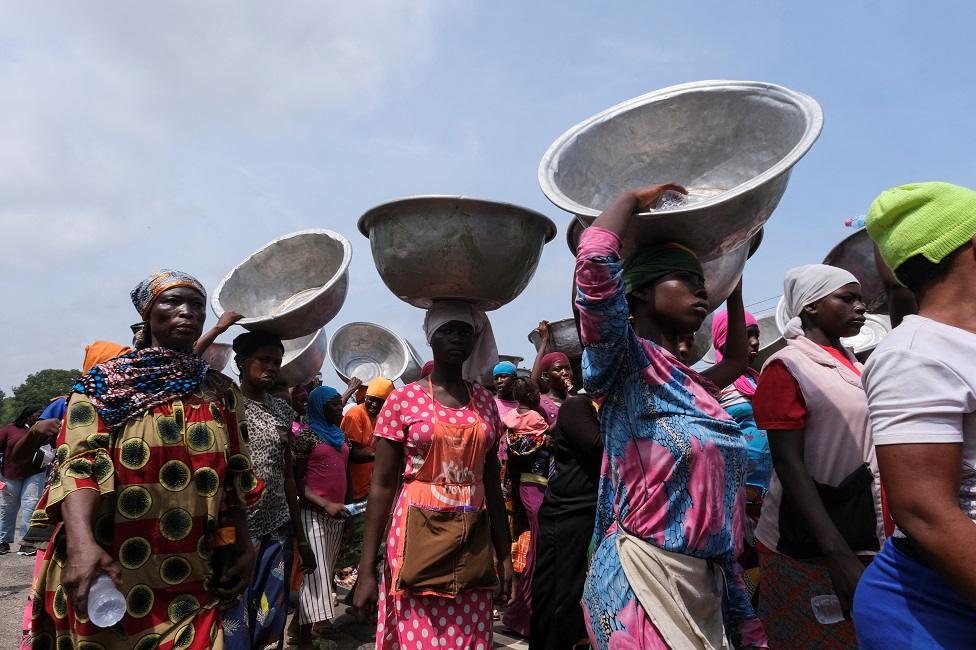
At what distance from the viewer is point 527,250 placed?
3.55 m

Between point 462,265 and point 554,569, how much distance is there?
164 centimetres

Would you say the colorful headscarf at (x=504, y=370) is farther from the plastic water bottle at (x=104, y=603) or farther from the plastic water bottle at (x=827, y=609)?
the plastic water bottle at (x=104, y=603)

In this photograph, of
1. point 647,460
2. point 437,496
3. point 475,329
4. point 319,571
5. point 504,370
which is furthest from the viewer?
point 504,370

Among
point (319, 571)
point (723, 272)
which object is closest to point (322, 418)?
point (319, 571)

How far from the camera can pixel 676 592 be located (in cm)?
228

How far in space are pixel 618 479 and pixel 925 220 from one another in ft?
3.88

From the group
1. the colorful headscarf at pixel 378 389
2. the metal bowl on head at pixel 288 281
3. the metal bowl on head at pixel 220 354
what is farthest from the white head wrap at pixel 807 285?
the colorful headscarf at pixel 378 389

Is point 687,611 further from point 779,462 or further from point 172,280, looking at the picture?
point 172,280

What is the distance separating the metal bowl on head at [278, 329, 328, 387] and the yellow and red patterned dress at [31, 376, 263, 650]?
6.95ft

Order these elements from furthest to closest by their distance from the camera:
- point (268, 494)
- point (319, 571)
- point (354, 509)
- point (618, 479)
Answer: point (354, 509) → point (319, 571) → point (268, 494) → point (618, 479)

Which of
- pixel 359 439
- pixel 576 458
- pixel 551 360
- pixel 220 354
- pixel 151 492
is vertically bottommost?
pixel 576 458

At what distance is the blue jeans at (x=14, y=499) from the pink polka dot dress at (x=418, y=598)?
8564 millimetres

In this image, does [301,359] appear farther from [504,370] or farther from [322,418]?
[504,370]

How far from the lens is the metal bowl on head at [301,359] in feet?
17.6
